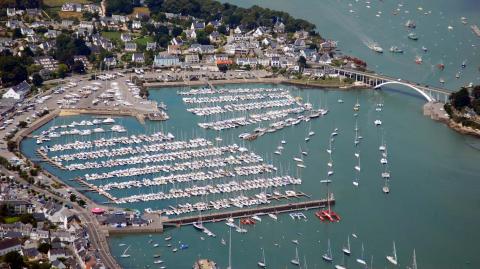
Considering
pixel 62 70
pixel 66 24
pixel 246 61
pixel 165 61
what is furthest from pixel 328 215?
pixel 66 24

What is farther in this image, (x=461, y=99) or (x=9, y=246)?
(x=461, y=99)

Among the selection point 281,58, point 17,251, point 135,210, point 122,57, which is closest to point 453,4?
point 281,58

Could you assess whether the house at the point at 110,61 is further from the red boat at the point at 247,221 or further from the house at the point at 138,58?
the red boat at the point at 247,221

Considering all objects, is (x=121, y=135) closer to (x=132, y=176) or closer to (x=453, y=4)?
(x=132, y=176)

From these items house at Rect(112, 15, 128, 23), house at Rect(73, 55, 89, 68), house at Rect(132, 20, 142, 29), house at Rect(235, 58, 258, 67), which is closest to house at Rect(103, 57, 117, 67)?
house at Rect(73, 55, 89, 68)

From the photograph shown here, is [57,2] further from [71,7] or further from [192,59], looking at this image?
[192,59]

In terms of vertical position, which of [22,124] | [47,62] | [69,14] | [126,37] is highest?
[69,14]

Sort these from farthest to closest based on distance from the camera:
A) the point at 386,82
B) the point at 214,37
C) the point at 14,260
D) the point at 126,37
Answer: the point at 214,37
the point at 126,37
the point at 386,82
the point at 14,260
